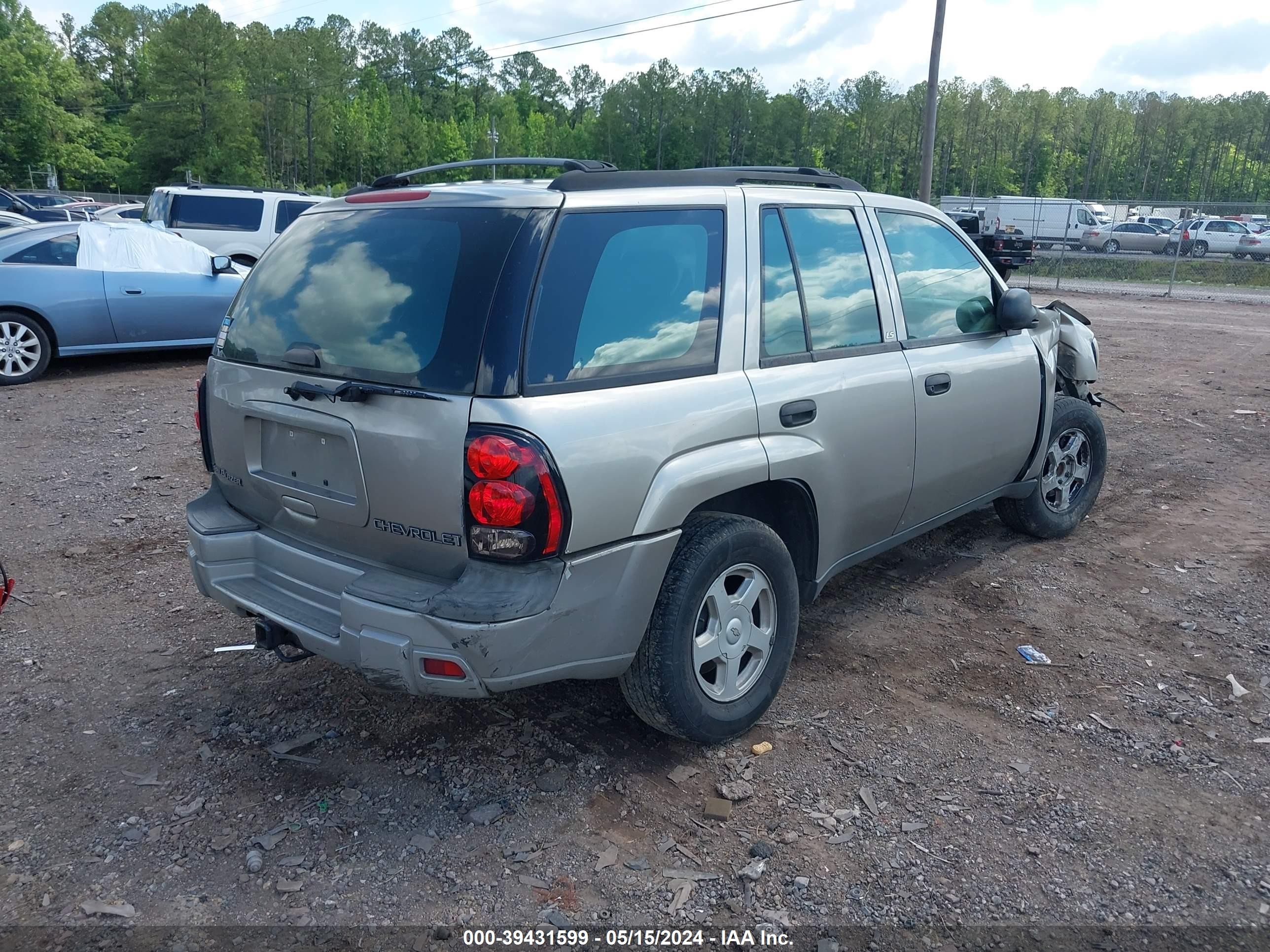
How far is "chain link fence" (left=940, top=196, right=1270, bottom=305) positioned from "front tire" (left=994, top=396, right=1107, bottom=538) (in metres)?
21.3

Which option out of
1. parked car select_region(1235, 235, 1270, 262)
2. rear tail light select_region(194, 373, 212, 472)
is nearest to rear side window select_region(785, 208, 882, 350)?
rear tail light select_region(194, 373, 212, 472)

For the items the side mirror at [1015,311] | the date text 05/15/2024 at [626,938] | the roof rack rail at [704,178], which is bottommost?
the date text 05/15/2024 at [626,938]

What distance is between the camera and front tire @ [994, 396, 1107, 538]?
5.50 m

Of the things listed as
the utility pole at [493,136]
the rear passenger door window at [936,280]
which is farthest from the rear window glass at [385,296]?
the utility pole at [493,136]

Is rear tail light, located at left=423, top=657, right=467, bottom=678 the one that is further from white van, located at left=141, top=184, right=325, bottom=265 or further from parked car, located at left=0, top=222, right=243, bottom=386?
white van, located at left=141, top=184, right=325, bottom=265

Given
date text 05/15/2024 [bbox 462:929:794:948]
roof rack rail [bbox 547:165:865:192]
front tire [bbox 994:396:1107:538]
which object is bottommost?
date text 05/15/2024 [bbox 462:929:794:948]

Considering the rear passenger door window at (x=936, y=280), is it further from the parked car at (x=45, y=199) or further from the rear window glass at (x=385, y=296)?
the parked car at (x=45, y=199)

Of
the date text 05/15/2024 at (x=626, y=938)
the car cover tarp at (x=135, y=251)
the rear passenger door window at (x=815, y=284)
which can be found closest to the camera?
the date text 05/15/2024 at (x=626, y=938)

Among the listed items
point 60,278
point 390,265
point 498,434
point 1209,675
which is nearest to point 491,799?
point 498,434

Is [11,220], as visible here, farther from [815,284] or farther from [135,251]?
[815,284]

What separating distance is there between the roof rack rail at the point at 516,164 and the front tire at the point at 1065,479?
312cm

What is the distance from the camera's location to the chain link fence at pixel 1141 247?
2884 centimetres

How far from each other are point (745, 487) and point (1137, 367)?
10.9 m

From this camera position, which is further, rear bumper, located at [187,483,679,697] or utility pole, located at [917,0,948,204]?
utility pole, located at [917,0,948,204]
